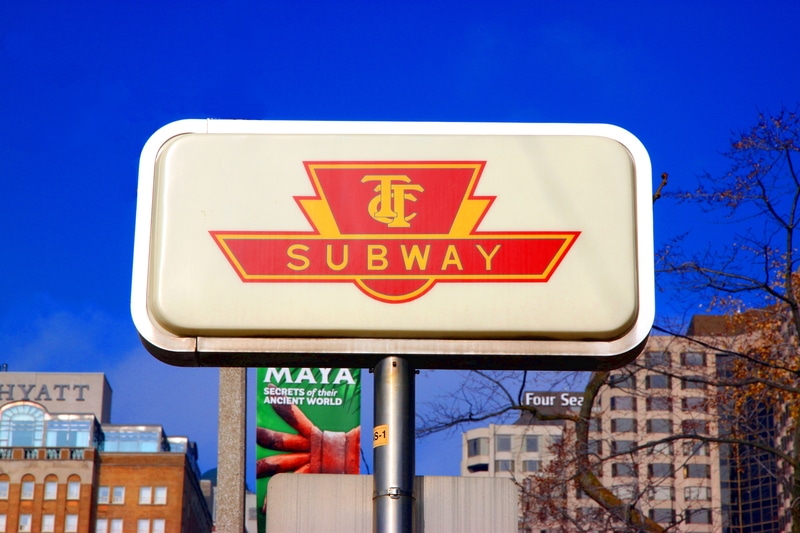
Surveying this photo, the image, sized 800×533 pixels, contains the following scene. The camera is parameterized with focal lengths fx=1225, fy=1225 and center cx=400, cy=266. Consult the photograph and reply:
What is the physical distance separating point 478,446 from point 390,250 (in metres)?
144

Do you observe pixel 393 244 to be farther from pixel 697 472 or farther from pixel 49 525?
pixel 49 525

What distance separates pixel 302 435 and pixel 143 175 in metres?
13.0

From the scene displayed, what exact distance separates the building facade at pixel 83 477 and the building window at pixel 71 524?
0.29 ft

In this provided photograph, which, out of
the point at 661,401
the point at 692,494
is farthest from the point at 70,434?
the point at 661,401

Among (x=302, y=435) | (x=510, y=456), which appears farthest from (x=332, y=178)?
(x=510, y=456)

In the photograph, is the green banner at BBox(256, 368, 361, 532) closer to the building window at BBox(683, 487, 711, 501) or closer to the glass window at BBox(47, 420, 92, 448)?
the building window at BBox(683, 487, 711, 501)

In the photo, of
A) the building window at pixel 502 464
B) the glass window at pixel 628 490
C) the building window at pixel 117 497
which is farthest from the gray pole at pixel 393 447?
the building window at pixel 502 464

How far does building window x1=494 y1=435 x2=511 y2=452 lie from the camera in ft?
466

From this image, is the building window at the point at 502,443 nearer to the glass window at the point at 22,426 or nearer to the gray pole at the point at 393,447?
the glass window at the point at 22,426

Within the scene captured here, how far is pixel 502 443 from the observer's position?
5620 inches

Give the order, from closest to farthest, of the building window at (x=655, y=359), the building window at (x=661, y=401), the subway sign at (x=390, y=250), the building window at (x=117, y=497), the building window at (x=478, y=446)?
the subway sign at (x=390, y=250), the building window at (x=655, y=359), the building window at (x=661, y=401), the building window at (x=117, y=497), the building window at (x=478, y=446)

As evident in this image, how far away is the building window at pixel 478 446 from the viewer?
145500mm

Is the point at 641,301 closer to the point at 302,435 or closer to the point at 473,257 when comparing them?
the point at 473,257

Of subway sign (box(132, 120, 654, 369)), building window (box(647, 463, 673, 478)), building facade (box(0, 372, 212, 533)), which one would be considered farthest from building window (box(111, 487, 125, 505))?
subway sign (box(132, 120, 654, 369))
